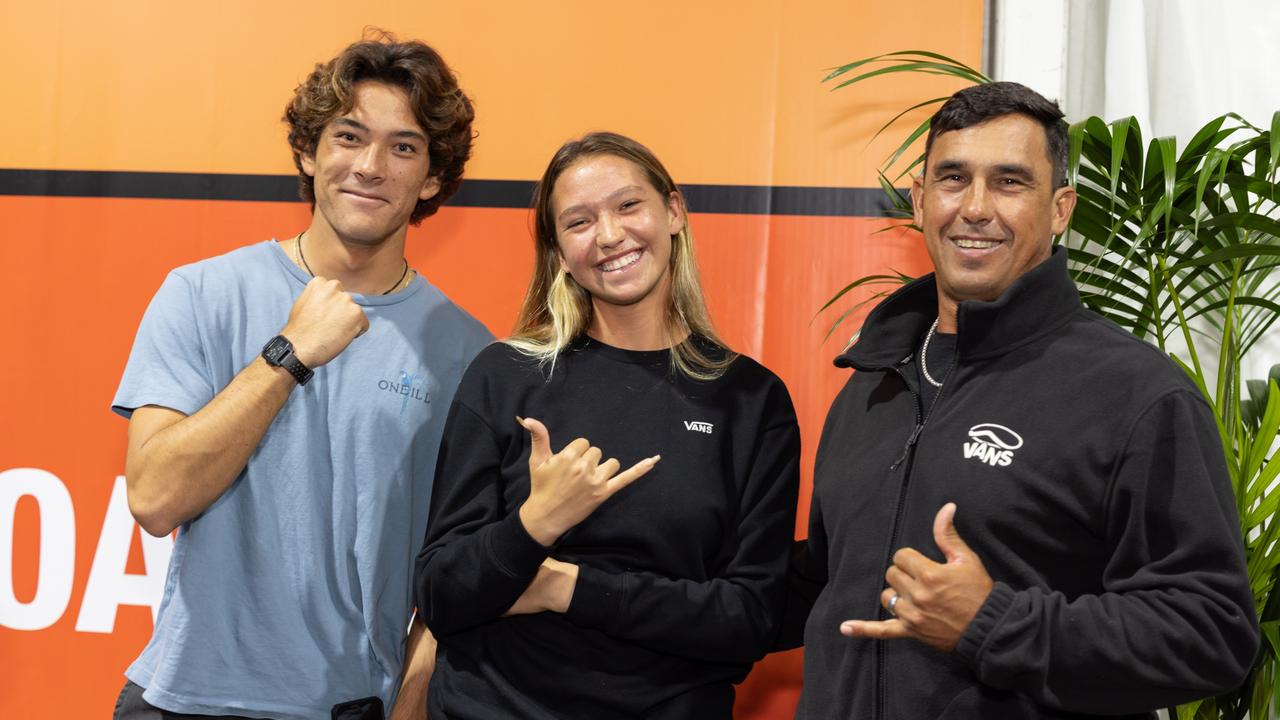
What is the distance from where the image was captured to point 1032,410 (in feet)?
4.58

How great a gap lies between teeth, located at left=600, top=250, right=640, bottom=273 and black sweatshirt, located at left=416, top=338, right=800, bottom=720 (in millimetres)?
156

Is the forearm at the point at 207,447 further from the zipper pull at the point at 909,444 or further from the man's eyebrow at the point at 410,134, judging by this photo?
the zipper pull at the point at 909,444

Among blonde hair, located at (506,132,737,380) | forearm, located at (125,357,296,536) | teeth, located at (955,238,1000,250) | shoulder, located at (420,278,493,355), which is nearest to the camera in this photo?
teeth, located at (955,238,1000,250)

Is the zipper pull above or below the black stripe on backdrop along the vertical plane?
below

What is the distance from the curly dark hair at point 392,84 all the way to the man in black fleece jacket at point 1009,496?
2.97 ft

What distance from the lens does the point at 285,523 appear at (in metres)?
1.81

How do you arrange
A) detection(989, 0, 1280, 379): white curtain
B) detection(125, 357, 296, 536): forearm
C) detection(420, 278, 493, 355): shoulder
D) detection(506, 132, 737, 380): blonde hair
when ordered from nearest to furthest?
detection(125, 357, 296, 536): forearm, detection(506, 132, 737, 380): blonde hair, detection(420, 278, 493, 355): shoulder, detection(989, 0, 1280, 379): white curtain

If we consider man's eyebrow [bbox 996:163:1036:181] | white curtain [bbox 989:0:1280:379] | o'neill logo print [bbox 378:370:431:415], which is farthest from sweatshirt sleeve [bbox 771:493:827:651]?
white curtain [bbox 989:0:1280:379]

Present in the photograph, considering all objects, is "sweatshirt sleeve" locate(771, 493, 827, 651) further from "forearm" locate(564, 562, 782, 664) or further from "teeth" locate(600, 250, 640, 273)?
"teeth" locate(600, 250, 640, 273)

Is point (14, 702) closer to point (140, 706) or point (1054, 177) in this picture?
point (140, 706)

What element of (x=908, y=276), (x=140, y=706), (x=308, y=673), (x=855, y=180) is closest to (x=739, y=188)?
(x=855, y=180)

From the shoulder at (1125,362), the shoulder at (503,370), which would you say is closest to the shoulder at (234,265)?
the shoulder at (503,370)

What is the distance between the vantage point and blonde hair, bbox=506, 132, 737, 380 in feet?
5.92

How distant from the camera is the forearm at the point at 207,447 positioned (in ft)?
5.57
